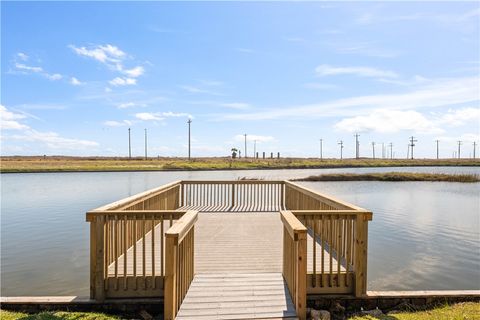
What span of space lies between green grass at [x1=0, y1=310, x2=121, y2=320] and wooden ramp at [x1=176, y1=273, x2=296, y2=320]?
3.23 feet

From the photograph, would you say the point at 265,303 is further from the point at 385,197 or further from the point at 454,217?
the point at 385,197

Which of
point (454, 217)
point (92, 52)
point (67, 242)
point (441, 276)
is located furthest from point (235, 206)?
point (92, 52)

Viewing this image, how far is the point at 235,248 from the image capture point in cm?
558

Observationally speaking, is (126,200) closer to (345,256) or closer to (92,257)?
(92,257)

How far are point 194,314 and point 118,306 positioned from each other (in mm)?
1144

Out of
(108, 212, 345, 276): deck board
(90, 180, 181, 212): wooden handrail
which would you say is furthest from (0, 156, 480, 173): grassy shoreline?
(90, 180, 181, 212): wooden handrail

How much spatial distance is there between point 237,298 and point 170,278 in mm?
962

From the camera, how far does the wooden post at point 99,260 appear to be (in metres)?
3.97

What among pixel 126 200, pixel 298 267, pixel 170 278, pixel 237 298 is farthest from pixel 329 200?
pixel 126 200

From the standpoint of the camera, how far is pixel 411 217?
11.9 metres

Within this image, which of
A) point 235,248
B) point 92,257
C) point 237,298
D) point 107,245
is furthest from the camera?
point 235,248

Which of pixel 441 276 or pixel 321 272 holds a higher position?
pixel 321 272

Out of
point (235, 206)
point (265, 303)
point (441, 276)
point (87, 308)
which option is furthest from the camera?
point (235, 206)

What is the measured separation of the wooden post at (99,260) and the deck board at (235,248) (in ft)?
0.58
